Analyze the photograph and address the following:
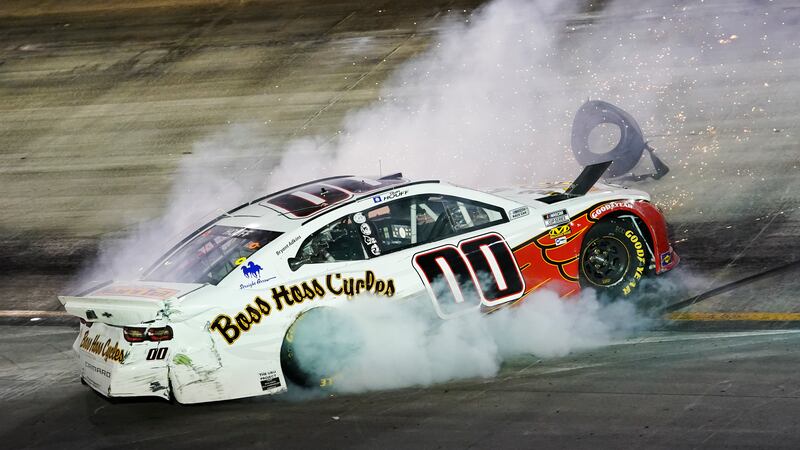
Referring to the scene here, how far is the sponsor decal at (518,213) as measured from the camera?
8327 millimetres

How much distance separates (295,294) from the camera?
24.4 feet

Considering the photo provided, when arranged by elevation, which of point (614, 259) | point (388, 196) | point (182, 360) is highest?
point (388, 196)

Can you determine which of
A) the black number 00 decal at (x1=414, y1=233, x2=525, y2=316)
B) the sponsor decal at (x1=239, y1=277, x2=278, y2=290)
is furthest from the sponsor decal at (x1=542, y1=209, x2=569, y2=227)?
the sponsor decal at (x1=239, y1=277, x2=278, y2=290)

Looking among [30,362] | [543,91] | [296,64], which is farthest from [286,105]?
[30,362]

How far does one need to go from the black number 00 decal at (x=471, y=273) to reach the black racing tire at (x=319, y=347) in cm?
72

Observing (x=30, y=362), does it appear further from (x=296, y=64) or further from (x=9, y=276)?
(x=296, y=64)

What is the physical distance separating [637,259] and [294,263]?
297 cm

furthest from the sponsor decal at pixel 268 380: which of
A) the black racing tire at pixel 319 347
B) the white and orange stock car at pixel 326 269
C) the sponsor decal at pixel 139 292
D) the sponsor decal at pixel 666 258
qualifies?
the sponsor decal at pixel 666 258

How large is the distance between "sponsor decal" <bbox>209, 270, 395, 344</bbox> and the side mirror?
13 cm

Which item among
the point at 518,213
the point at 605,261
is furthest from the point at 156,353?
the point at 605,261

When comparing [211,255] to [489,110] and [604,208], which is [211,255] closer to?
[604,208]

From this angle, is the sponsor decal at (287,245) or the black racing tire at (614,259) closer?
the sponsor decal at (287,245)

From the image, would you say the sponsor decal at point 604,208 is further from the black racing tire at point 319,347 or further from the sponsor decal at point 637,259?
the black racing tire at point 319,347

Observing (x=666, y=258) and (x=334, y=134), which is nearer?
(x=666, y=258)
